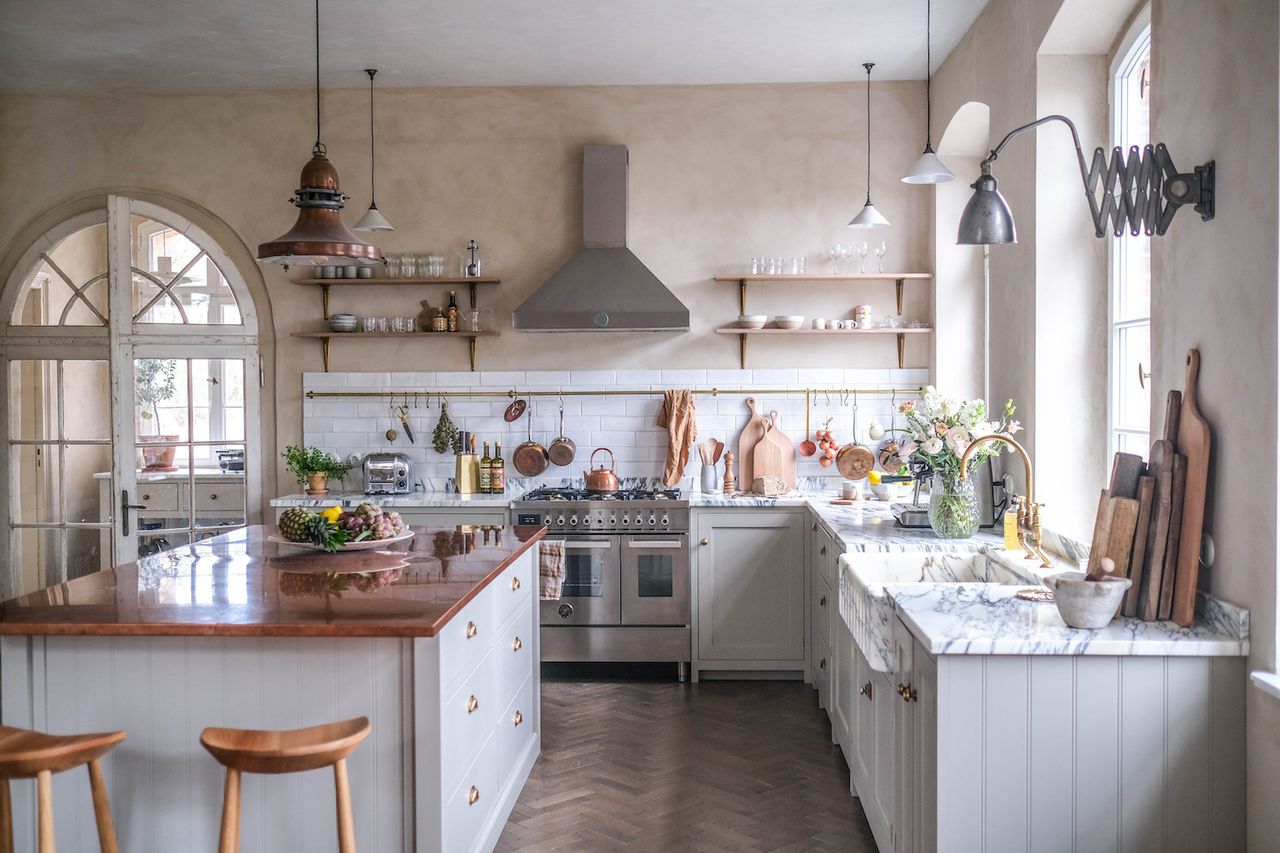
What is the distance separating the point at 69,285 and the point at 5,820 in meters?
4.37

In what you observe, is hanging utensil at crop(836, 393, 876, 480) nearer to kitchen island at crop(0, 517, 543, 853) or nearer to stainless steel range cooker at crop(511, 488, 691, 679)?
stainless steel range cooker at crop(511, 488, 691, 679)

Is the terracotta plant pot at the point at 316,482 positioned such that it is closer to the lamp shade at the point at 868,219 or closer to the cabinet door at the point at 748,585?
the cabinet door at the point at 748,585

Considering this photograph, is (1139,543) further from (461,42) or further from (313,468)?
(313,468)

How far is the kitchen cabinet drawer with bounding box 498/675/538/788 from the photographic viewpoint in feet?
11.5

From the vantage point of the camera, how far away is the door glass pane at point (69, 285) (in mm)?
5930

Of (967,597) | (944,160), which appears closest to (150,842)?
(967,597)

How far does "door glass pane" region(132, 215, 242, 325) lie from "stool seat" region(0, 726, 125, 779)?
3.93 m

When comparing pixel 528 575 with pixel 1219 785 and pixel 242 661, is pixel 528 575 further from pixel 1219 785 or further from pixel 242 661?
pixel 1219 785

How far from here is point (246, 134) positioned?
19.6 feet

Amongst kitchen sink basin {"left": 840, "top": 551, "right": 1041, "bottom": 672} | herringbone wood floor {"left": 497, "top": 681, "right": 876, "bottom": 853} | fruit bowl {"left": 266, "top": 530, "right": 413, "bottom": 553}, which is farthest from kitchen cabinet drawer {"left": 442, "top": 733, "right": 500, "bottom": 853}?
kitchen sink basin {"left": 840, "top": 551, "right": 1041, "bottom": 672}

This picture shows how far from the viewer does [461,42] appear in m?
5.15

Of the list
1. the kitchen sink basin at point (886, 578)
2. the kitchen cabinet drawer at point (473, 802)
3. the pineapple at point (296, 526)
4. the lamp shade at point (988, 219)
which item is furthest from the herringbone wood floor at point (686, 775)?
the lamp shade at point (988, 219)

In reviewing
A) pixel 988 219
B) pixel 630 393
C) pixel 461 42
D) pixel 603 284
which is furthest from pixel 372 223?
pixel 988 219

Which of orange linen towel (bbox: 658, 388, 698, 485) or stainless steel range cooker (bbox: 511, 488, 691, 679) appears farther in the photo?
orange linen towel (bbox: 658, 388, 698, 485)
